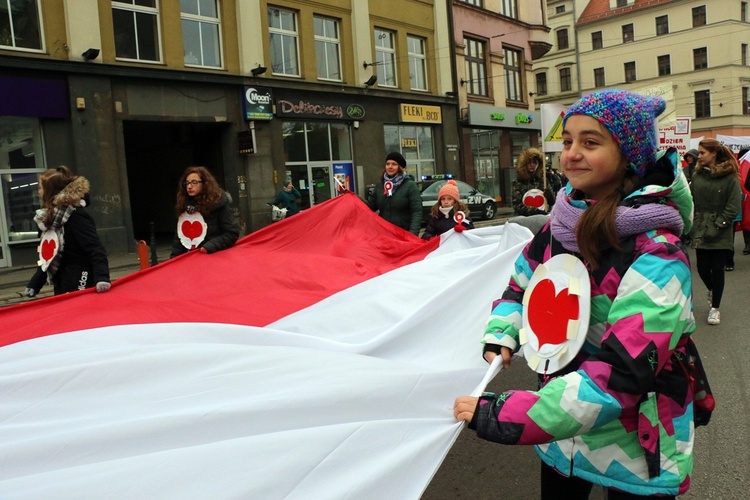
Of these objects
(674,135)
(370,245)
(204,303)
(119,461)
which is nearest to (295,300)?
(204,303)

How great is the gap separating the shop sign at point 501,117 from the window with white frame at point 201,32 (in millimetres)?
12854

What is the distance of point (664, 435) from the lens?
171 cm

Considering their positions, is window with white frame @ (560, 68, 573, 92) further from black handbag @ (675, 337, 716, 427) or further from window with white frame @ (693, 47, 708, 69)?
black handbag @ (675, 337, 716, 427)

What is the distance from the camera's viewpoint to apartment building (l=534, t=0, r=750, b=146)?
173 feet

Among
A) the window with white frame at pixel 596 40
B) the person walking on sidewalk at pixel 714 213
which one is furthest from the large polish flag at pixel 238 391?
the window with white frame at pixel 596 40

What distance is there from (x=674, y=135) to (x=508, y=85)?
1828 centimetres

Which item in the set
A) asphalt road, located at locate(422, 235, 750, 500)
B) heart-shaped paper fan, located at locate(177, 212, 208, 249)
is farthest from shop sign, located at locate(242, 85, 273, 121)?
asphalt road, located at locate(422, 235, 750, 500)

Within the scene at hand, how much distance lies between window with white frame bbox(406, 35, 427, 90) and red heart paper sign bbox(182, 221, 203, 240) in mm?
21669

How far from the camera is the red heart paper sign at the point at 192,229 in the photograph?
5.75 metres

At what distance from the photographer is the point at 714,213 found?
745 cm

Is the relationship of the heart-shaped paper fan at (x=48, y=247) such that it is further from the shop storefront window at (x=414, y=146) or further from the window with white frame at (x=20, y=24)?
the shop storefront window at (x=414, y=146)

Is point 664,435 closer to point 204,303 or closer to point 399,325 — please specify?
point 399,325

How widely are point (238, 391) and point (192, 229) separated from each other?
3.81 m

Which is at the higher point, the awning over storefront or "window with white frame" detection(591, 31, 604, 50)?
"window with white frame" detection(591, 31, 604, 50)
